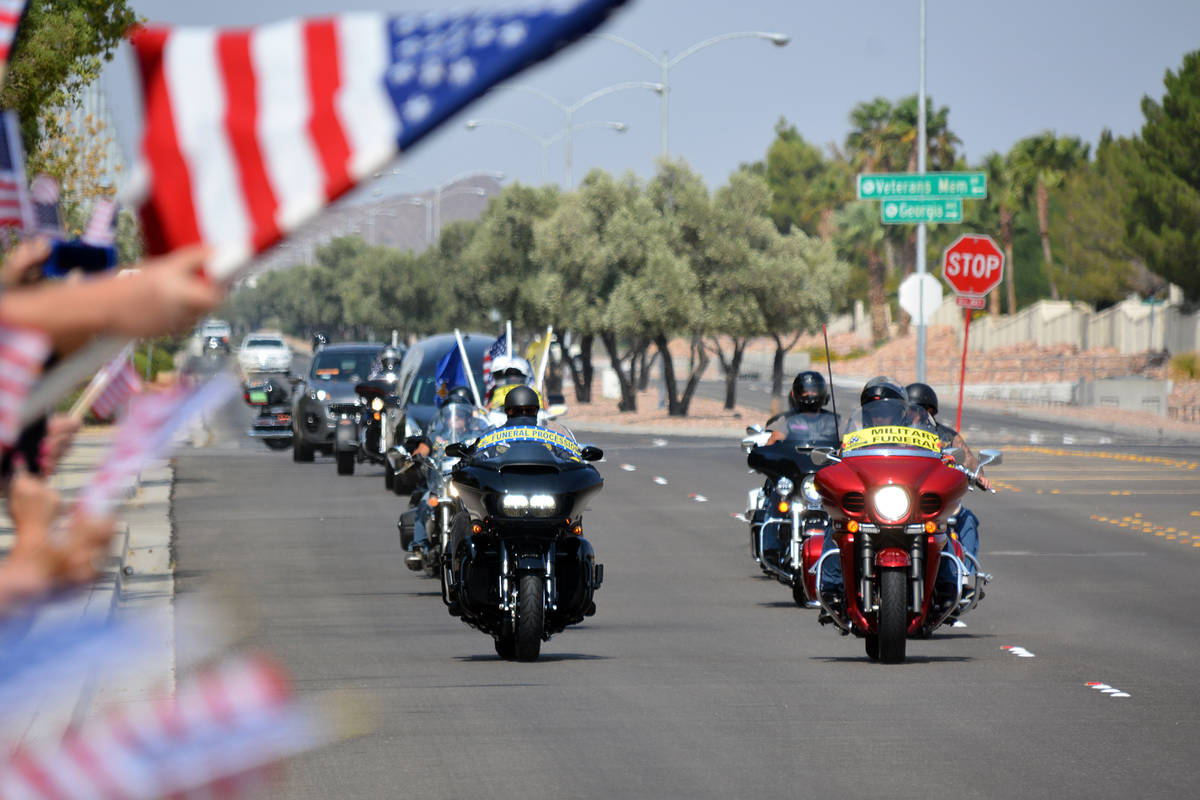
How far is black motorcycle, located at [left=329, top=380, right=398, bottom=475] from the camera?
24406 millimetres

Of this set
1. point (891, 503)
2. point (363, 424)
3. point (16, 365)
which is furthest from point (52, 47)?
point (363, 424)

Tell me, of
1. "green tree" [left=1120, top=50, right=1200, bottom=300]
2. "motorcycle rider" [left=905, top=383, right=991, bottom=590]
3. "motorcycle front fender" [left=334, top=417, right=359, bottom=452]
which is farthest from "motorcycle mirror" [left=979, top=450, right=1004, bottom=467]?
"green tree" [left=1120, top=50, right=1200, bottom=300]

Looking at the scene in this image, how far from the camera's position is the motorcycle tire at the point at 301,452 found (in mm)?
31469

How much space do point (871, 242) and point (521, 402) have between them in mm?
90565

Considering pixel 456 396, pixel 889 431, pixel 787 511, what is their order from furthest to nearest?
pixel 456 396 < pixel 787 511 < pixel 889 431

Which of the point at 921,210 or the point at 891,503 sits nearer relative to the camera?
the point at 891,503

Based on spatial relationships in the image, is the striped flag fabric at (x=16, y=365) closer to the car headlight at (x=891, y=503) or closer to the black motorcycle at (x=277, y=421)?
the car headlight at (x=891, y=503)

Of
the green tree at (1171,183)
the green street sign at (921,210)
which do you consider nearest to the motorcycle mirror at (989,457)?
the green street sign at (921,210)

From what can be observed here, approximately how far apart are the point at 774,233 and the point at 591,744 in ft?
154

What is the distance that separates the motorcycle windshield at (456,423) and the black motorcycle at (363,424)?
28.9 feet

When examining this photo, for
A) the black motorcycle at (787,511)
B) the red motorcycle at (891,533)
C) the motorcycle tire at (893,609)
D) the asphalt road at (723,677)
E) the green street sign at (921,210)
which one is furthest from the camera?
the green street sign at (921,210)

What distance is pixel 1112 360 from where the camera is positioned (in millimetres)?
75375

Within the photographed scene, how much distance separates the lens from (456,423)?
48.3 feet

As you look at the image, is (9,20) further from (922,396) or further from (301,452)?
(301,452)
